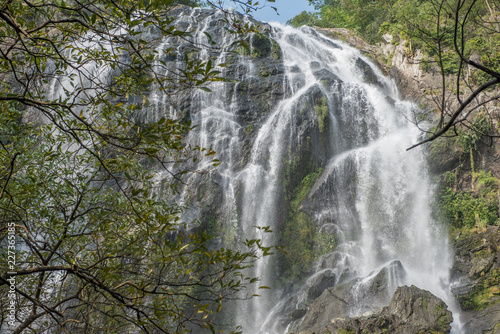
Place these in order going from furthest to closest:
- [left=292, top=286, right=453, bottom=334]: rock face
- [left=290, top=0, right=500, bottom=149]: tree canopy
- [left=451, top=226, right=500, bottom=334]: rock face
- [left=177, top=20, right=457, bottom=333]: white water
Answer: [left=290, top=0, right=500, bottom=149]: tree canopy
[left=177, top=20, right=457, bottom=333]: white water
[left=451, top=226, right=500, bottom=334]: rock face
[left=292, top=286, right=453, bottom=334]: rock face

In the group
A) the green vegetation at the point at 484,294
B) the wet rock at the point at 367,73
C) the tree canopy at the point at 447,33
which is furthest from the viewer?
the wet rock at the point at 367,73

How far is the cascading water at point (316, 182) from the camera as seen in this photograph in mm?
13148

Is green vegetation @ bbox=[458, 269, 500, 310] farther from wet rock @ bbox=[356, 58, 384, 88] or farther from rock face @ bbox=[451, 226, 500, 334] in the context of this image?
wet rock @ bbox=[356, 58, 384, 88]

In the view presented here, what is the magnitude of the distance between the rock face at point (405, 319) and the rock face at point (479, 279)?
1167 mm

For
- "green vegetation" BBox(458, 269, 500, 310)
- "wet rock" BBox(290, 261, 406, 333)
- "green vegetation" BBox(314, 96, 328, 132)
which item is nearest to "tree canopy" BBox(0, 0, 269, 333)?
"wet rock" BBox(290, 261, 406, 333)

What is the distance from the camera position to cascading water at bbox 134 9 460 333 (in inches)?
518

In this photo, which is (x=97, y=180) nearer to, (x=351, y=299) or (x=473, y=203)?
(x=351, y=299)

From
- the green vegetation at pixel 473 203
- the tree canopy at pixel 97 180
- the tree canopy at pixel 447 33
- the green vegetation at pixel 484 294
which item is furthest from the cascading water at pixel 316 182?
the tree canopy at pixel 97 180

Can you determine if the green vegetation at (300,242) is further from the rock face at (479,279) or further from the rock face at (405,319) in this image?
the rock face at (405,319)

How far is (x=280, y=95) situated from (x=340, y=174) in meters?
4.96

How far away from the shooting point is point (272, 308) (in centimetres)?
1345

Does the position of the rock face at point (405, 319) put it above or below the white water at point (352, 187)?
below

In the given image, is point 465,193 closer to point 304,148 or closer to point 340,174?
point 340,174

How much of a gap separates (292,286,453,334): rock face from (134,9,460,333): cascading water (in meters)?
1.41
